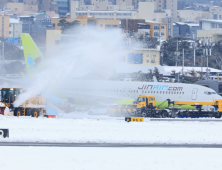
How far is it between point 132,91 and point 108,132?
2019 centimetres

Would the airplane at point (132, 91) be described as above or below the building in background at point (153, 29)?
below

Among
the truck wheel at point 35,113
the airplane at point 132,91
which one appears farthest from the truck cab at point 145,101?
the truck wheel at point 35,113

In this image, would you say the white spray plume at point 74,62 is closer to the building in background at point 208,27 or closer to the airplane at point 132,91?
the airplane at point 132,91

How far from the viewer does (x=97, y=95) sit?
160 ft

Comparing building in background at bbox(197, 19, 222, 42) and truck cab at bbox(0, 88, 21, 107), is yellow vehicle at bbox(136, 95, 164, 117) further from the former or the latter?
building in background at bbox(197, 19, 222, 42)

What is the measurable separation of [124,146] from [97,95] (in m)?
25.4

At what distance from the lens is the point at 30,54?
53188mm

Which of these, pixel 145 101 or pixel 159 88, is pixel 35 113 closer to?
pixel 145 101

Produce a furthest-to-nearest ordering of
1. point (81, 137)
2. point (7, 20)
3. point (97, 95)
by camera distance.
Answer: point (7, 20)
point (97, 95)
point (81, 137)

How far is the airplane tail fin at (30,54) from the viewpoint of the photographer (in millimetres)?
53031
